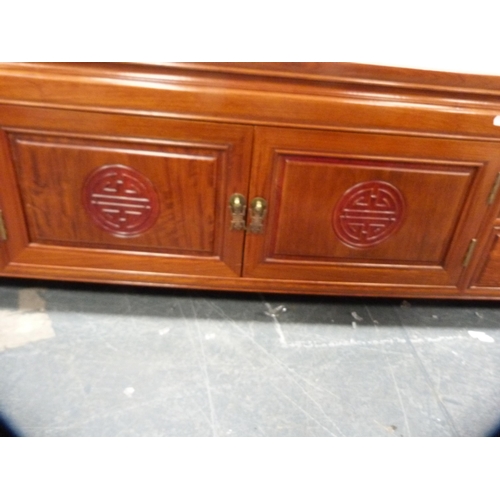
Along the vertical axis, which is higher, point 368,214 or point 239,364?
point 368,214

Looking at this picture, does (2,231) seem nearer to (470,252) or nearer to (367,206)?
(367,206)

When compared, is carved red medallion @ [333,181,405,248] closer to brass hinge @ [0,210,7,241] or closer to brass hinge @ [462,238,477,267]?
brass hinge @ [462,238,477,267]

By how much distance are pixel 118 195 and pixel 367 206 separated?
0.52 m

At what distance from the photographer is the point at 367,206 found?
2.96ft

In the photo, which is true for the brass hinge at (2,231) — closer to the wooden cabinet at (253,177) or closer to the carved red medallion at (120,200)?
the wooden cabinet at (253,177)

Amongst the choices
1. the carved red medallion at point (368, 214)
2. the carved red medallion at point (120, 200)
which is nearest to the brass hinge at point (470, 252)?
the carved red medallion at point (368, 214)

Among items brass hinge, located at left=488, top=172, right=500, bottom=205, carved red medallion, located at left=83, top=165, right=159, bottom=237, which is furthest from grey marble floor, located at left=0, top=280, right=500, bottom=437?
brass hinge, located at left=488, top=172, right=500, bottom=205

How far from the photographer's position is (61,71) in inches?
29.6

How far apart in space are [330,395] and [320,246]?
32 centimetres

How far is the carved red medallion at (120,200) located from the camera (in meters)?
0.86

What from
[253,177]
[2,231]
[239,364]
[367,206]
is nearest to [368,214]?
[367,206]

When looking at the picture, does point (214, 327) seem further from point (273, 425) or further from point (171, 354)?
point (273, 425)

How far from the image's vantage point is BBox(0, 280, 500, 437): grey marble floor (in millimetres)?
840
